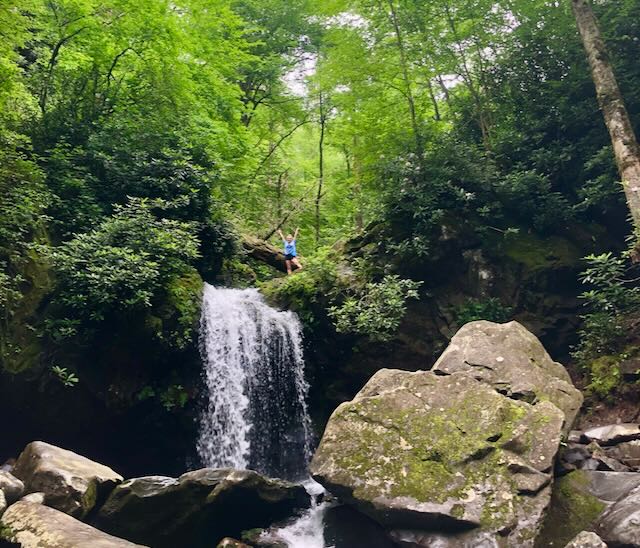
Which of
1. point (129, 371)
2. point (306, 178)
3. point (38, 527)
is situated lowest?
point (38, 527)

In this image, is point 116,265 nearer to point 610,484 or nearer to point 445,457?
point 445,457

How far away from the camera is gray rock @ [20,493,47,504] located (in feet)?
15.7

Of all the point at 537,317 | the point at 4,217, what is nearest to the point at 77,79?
the point at 4,217

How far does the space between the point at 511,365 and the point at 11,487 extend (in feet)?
20.7

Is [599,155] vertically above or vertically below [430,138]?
below

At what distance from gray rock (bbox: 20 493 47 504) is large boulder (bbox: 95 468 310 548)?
820 mm

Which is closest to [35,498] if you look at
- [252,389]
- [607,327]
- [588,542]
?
[252,389]

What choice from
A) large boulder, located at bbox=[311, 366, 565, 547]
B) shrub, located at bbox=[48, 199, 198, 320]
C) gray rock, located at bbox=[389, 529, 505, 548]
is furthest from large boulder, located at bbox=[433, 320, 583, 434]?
shrub, located at bbox=[48, 199, 198, 320]

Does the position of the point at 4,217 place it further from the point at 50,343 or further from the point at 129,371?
the point at 129,371

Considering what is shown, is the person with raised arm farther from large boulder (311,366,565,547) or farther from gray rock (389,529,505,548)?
gray rock (389,529,505,548)

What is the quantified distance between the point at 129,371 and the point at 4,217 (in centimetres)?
321

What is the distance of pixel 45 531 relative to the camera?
160 inches

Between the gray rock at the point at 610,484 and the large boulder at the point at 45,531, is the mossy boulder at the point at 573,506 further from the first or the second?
the large boulder at the point at 45,531

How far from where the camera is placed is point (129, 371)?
28.8ft
